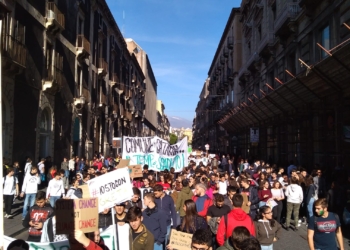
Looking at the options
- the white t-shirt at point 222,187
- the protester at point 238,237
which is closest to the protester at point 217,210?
the protester at point 238,237

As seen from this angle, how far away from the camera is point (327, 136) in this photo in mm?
15359

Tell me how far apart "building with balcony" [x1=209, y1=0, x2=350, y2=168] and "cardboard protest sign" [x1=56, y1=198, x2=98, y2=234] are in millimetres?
8609

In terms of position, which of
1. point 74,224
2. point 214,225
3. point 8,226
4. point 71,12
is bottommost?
point 8,226

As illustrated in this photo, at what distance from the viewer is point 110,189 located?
18.2 ft

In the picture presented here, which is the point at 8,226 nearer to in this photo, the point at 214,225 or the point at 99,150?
the point at 214,225

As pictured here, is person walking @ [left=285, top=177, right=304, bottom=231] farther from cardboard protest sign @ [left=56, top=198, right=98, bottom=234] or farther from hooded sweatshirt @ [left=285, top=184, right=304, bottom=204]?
cardboard protest sign @ [left=56, top=198, right=98, bottom=234]

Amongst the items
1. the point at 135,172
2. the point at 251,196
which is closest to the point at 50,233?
the point at 251,196

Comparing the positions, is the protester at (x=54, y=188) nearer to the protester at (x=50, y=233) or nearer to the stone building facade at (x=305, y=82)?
the protester at (x=50, y=233)

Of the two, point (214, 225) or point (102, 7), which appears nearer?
point (214, 225)

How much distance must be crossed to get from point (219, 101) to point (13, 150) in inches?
1663

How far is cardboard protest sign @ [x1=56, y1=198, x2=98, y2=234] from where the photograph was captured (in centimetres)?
410

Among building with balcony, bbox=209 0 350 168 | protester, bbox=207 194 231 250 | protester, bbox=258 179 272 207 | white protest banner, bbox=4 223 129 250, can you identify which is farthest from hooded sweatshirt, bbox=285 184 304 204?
white protest banner, bbox=4 223 129 250

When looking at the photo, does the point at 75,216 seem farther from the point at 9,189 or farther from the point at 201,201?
the point at 9,189

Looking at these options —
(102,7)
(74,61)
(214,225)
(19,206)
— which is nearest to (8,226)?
(19,206)
